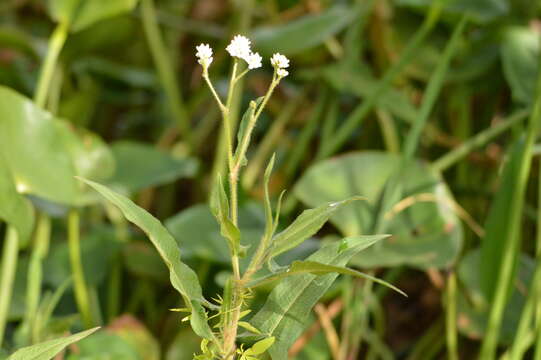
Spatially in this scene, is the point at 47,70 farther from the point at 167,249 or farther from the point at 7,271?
the point at 167,249

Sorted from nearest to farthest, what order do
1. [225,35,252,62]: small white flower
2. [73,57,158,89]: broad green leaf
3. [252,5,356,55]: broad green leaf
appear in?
[225,35,252,62]: small white flower < [252,5,356,55]: broad green leaf < [73,57,158,89]: broad green leaf

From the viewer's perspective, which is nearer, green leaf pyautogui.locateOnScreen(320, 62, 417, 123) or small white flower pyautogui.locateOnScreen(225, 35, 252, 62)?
small white flower pyautogui.locateOnScreen(225, 35, 252, 62)

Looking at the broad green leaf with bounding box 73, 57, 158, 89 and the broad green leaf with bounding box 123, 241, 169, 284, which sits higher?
the broad green leaf with bounding box 73, 57, 158, 89

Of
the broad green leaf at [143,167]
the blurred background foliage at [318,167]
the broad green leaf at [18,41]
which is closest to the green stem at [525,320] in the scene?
the blurred background foliage at [318,167]

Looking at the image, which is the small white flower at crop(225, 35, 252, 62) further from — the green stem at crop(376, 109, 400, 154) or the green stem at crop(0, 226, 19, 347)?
the green stem at crop(376, 109, 400, 154)

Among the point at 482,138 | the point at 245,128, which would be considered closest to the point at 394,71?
the point at 482,138

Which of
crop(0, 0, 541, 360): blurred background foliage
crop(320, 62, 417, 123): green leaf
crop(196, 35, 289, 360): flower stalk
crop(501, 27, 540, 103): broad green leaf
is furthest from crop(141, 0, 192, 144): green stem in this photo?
crop(196, 35, 289, 360): flower stalk
